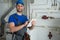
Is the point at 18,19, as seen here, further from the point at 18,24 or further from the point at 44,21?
the point at 44,21

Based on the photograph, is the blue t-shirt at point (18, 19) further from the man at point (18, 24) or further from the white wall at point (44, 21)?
the white wall at point (44, 21)

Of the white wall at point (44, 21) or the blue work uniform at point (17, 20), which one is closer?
the blue work uniform at point (17, 20)

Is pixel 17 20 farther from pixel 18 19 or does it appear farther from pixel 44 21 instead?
pixel 44 21

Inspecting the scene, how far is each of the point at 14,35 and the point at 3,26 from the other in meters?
0.56

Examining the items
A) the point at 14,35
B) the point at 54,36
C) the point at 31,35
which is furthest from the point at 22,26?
the point at 54,36

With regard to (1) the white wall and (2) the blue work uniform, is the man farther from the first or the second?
(1) the white wall

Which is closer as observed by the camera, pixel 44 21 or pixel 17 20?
pixel 17 20

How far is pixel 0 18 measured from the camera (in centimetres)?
250

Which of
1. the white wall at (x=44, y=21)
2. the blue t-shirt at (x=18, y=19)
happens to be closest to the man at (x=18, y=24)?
the blue t-shirt at (x=18, y=19)

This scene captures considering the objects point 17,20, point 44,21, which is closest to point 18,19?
point 17,20

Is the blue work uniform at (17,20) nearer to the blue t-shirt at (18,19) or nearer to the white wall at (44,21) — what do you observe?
the blue t-shirt at (18,19)

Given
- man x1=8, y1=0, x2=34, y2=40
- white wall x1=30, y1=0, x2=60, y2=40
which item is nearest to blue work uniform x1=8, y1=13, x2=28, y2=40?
man x1=8, y1=0, x2=34, y2=40

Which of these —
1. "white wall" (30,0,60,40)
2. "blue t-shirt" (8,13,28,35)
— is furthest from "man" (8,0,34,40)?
"white wall" (30,0,60,40)

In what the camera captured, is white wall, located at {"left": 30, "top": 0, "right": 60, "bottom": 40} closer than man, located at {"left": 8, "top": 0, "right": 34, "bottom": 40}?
No
